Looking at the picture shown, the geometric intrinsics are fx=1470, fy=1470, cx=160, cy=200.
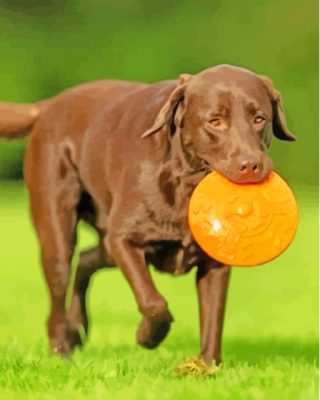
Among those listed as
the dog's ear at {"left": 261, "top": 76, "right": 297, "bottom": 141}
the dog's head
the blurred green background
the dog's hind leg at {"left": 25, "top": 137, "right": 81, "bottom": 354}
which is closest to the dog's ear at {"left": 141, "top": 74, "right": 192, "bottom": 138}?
the dog's head

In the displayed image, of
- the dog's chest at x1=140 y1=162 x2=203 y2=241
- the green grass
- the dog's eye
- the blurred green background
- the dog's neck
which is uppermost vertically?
the dog's eye

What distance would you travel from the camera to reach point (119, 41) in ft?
64.1

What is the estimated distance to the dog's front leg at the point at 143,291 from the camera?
5375mm

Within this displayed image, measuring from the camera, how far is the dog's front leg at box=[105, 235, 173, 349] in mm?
5375

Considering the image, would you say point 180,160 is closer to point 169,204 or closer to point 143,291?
point 169,204

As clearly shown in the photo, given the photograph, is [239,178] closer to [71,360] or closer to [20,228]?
[71,360]

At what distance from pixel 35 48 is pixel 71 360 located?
13153 mm

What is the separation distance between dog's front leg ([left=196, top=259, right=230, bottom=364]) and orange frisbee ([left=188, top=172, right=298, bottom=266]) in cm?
44

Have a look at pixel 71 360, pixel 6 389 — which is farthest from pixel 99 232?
pixel 6 389

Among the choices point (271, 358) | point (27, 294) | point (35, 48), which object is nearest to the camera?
point (271, 358)

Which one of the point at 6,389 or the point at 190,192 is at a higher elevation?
the point at 190,192

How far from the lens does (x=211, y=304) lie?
5668 millimetres

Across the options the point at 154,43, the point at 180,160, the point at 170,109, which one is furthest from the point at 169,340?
the point at 154,43

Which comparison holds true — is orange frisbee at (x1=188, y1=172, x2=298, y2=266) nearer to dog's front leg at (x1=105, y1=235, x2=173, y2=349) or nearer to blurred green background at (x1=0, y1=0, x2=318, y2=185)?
dog's front leg at (x1=105, y1=235, x2=173, y2=349)
